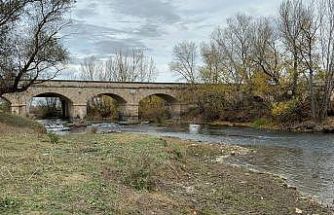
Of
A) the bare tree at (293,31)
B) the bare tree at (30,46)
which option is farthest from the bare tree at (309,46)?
the bare tree at (30,46)

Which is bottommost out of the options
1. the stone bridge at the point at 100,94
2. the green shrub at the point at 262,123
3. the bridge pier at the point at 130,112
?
the green shrub at the point at 262,123

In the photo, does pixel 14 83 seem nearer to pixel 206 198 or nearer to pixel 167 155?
pixel 167 155

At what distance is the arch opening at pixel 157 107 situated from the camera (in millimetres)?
74375

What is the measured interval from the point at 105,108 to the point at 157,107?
9990 mm

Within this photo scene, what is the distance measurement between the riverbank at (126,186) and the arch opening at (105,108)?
58603 mm

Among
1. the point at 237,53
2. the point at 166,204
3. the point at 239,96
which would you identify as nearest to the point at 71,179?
the point at 166,204

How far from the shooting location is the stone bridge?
6400cm

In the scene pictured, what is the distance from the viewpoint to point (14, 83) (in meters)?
30.9

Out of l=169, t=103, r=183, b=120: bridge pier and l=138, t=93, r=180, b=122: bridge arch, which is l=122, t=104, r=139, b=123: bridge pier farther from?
l=169, t=103, r=183, b=120: bridge pier

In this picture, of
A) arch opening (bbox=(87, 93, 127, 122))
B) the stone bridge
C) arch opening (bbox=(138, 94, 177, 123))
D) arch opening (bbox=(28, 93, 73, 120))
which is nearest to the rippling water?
the stone bridge

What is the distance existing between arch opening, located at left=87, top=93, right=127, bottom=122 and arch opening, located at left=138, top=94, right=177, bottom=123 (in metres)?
3.84

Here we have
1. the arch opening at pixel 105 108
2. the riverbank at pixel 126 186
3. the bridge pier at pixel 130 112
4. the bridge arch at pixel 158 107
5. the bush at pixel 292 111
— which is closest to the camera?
the riverbank at pixel 126 186

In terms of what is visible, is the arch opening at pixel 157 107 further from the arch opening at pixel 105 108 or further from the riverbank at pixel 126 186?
the riverbank at pixel 126 186

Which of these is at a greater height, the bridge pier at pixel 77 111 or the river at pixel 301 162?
the bridge pier at pixel 77 111
